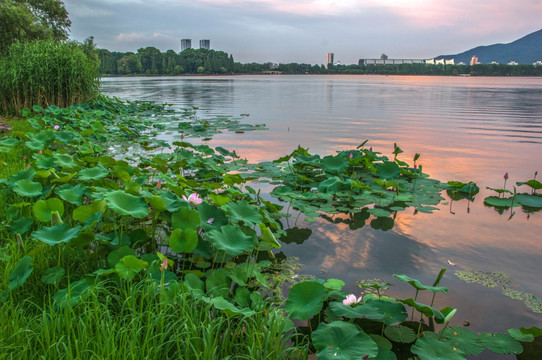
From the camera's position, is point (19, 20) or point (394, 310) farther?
point (19, 20)

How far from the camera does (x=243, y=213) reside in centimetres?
265

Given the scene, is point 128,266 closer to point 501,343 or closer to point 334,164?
point 501,343

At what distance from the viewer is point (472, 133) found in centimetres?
970

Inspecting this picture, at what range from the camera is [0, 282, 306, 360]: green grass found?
63.2 inches

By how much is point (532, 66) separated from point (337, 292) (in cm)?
10740

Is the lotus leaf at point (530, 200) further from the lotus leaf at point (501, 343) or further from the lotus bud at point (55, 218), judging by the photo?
the lotus bud at point (55, 218)

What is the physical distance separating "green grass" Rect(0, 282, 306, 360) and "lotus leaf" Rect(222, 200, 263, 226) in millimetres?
711

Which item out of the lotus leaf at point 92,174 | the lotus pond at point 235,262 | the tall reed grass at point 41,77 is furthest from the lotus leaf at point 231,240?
the tall reed grass at point 41,77

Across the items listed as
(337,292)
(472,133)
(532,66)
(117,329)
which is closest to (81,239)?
(117,329)

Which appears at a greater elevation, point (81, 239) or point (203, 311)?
point (81, 239)

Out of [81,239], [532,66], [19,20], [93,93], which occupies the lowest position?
[81,239]

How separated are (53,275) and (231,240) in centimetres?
98

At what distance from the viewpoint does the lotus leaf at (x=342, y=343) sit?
1.52m

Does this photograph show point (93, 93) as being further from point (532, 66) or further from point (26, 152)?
point (532, 66)
